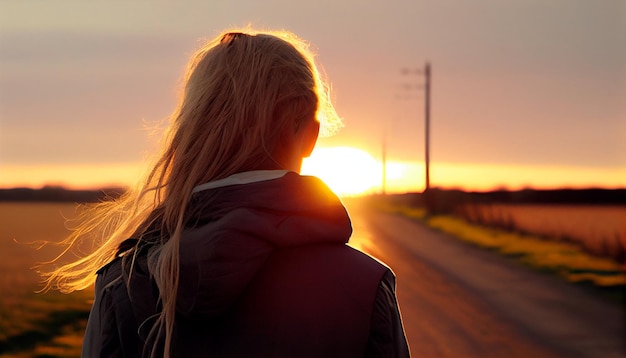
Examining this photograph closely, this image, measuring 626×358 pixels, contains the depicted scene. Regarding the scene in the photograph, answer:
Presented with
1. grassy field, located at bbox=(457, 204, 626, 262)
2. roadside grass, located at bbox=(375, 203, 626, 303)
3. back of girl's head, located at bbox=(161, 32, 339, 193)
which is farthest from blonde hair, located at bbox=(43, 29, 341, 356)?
grassy field, located at bbox=(457, 204, 626, 262)

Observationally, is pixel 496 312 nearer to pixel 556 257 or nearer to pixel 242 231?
pixel 556 257

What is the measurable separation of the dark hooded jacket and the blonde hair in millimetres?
62

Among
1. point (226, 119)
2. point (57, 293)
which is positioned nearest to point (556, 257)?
point (57, 293)

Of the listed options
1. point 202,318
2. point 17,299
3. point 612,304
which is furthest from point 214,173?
point 612,304

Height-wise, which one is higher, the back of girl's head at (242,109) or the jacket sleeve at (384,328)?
the back of girl's head at (242,109)

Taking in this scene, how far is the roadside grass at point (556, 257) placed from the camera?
12.9 metres

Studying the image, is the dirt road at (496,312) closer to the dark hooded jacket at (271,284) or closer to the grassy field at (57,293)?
the grassy field at (57,293)

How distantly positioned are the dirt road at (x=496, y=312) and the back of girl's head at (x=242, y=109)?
6.19 m

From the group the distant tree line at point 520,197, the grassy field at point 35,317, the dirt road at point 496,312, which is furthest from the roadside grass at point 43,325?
the distant tree line at point 520,197

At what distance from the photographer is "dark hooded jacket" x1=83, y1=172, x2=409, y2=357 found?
6.17ft

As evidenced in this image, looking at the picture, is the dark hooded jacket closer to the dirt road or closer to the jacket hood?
the jacket hood

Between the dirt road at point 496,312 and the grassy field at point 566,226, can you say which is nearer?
the dirt road at point 496,312

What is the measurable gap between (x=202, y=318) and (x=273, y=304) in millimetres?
171

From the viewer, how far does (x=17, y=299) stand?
1042cm
